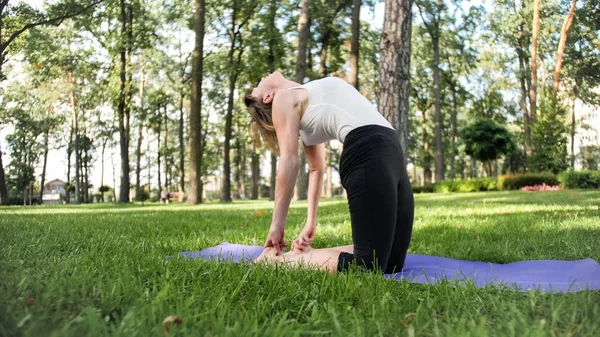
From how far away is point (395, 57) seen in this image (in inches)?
324

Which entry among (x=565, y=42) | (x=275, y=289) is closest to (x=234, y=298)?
(x=275, y=289)

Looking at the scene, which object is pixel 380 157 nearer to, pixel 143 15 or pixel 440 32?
pixel 143 15

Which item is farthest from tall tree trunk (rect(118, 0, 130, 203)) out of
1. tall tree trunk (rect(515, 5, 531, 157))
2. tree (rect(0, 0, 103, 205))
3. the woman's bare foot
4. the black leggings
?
tall tree trunk (rect(515, 5, 531, 157))

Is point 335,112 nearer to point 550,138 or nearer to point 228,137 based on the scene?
point 228,137

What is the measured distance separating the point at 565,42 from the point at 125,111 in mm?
23021

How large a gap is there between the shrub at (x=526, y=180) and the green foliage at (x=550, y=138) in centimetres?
179

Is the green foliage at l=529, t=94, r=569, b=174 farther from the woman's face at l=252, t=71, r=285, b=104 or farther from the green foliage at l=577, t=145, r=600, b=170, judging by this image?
the green foliage at l=577, t=145, r=600, b=170

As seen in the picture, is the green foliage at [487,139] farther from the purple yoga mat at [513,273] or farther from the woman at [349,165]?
the woman at [349,165]

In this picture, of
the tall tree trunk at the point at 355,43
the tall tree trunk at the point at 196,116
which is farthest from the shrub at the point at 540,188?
the tall tree trunk at the point at 196,116

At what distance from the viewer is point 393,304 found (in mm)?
1940

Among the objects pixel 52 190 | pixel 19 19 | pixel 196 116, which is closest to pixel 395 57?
pixel 19 19

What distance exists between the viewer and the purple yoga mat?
7.99 feet

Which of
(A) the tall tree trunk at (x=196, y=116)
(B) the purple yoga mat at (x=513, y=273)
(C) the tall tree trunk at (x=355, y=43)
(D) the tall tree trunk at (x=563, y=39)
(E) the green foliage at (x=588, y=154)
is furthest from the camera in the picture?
(E) the green foliage at (x=588, y=154)

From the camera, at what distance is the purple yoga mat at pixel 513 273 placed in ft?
7.99
